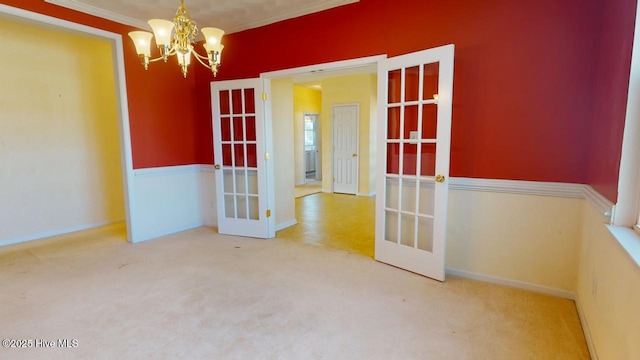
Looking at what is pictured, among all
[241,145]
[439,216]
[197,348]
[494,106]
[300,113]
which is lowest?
[197,348]

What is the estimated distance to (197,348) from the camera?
1962mm

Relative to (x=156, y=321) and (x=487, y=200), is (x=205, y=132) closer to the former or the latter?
(x=156, y=321)

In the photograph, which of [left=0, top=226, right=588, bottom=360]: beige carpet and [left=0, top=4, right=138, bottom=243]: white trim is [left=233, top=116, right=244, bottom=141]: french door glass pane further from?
[left=0, top=226, right=588, bottom=360]: beige carpet

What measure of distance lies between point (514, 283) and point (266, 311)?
2.04m

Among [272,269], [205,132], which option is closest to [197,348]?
[272,269]

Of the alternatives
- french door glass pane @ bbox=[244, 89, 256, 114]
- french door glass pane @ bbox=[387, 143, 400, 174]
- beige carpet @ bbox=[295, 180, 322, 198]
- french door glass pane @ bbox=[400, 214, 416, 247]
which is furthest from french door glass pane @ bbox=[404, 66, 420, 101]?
beige carpet @ bbox=[295, 180, 322, 198]

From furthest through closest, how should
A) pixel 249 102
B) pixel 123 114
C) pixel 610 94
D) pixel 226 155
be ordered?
pixel 226 155 → pixel 249 102 → pixel 123 114 → pixel 610 94

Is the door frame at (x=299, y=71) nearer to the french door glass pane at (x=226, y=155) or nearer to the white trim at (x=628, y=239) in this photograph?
the french door glass pane at (x=226, y=155)

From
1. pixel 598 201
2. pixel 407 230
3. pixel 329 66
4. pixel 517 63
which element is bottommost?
pixel 407 230

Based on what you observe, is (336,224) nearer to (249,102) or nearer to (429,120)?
(249,102)

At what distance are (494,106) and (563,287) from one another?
5.01ft

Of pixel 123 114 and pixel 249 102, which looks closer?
pixel 123 114

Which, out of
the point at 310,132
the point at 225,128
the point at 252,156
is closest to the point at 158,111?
the point at 225,128

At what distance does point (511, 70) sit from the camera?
2.61m
